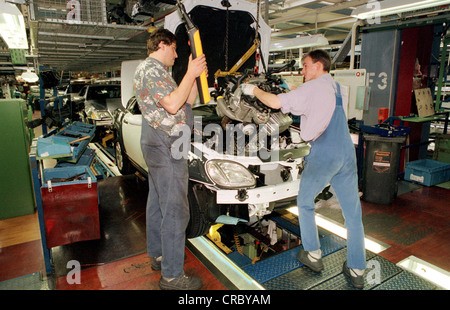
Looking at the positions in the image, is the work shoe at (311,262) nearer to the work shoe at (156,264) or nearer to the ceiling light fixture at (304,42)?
the work shoe at (156,264)

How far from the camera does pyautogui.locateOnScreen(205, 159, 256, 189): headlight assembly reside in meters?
2.31

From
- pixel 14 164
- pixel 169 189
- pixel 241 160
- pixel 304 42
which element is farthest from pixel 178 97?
pixel 304 42

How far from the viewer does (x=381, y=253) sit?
9.64 ft

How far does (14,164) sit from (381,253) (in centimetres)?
427

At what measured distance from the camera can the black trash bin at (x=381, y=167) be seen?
4.09 metres

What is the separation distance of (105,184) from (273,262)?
10.5ft

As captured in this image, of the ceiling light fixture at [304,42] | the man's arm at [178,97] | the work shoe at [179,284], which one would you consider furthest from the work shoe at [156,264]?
the ceiling light fixture at [304,42]

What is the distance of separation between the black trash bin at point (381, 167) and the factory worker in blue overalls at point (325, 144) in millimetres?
2201

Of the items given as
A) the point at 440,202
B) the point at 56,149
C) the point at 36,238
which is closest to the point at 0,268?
the point at 36,238

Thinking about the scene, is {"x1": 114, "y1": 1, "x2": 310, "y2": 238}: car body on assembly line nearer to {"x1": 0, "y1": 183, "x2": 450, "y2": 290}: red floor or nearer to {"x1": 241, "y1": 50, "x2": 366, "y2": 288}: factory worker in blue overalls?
{"x1": 241, "y1": 50, "x2": 366, "y2": 288}: factory worker in blue overalls

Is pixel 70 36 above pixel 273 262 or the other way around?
above

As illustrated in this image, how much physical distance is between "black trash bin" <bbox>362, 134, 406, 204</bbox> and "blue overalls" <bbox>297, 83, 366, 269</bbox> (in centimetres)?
221

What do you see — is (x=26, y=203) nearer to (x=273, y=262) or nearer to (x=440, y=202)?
(x=273, y=262)
